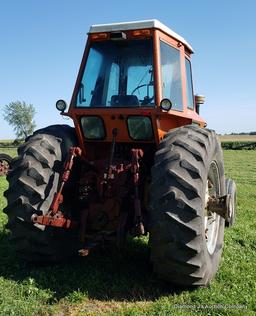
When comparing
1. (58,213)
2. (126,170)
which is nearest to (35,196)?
(58,213)

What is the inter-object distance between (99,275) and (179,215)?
4.48 feet

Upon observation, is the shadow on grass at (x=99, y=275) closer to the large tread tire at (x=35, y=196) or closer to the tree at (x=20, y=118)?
the large tread tire at (x=35, y=196)

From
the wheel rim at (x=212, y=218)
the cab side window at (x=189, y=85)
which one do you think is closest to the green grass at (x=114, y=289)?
the wheel rim at (x=212, y=218)

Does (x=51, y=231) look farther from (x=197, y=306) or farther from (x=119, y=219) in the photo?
(x=197, y=306)

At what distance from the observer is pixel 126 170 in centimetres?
532

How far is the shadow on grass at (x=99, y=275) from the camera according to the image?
471 centimetres

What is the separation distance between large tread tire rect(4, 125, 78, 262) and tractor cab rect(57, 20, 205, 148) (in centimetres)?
55

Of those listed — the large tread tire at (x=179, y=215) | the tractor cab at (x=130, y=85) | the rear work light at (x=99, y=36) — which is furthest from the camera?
the rear work light at (x=99, y=36)

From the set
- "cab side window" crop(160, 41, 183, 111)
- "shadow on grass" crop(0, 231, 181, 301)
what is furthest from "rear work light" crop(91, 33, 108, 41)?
"shadow on grass" crop(0, 231, 181, 301)

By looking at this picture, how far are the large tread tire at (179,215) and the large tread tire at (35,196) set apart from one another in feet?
4.29

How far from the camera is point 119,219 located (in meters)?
5.05

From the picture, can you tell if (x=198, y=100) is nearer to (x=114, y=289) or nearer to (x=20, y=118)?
(x=114, y=289)

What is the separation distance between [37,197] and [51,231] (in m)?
0.45

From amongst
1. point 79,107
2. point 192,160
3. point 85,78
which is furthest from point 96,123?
point 192,160
